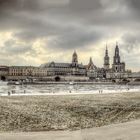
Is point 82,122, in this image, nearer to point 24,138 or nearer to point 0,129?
point 0,129

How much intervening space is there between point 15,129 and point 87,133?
216 inches

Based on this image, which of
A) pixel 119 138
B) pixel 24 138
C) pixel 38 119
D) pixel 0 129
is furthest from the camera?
pixel 38 119

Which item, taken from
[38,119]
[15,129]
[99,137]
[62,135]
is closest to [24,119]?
[38,119]

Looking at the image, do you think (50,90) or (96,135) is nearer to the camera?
(96,135)

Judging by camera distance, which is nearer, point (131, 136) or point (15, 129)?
point (131, 136)

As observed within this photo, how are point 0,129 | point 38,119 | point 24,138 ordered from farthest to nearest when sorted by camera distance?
point 38,119 → point 0,129 → point 24,138

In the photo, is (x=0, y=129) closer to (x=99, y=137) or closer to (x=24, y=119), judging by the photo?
(x=24, y=119)

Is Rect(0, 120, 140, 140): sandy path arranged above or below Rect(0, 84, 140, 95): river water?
above

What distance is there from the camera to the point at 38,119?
25.0 meters

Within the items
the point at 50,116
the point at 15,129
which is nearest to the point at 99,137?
the point at 15,129

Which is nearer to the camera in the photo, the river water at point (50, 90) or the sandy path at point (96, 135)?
the sandy path at point (96, 135)

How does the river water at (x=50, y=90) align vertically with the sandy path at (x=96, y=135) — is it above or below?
below

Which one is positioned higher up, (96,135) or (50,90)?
(96,135)

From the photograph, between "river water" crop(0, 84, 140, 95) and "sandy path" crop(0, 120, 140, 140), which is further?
"river water" crop(0, 84, 140, 95)
